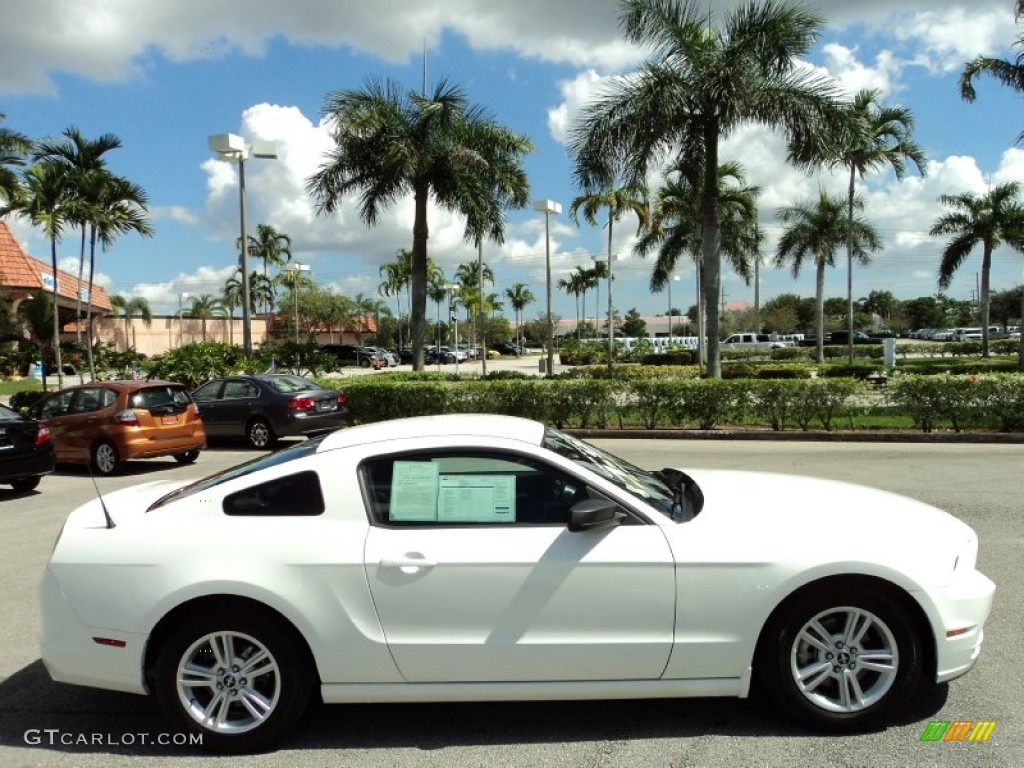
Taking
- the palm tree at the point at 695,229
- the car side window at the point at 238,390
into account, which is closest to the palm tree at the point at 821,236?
the palm tree at the point at 695,229

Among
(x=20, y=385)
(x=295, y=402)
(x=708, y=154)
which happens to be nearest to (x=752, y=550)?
(x=295, y=402)

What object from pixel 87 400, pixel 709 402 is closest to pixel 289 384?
pixel 87 400

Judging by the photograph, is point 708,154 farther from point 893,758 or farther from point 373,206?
point 893,758

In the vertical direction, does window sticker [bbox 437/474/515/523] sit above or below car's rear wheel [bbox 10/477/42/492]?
above

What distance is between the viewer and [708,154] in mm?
18828

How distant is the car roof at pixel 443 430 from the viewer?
379 cm

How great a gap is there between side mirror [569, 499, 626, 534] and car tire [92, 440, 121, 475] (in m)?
10.4

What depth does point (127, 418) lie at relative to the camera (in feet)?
38.9

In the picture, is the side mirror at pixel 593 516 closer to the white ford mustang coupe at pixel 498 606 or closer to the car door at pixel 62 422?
the white ford mustang coupe at pixel 498 606

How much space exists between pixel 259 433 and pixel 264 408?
0.49 metres

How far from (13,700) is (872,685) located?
4188 millimetres

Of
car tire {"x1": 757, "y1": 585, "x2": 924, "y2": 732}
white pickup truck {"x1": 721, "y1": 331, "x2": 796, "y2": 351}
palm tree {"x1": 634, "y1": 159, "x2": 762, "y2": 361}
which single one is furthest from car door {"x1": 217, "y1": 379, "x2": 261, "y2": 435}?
white pickup truck {"x1": 721, "y1": 331, "x2": 796, "y2": 351}

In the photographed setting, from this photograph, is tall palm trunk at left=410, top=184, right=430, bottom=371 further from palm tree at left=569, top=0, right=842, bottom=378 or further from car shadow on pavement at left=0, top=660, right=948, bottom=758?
car shadow on pavement at left=0, top=660, right=948, bottom=758

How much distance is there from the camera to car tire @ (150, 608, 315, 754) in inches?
134
